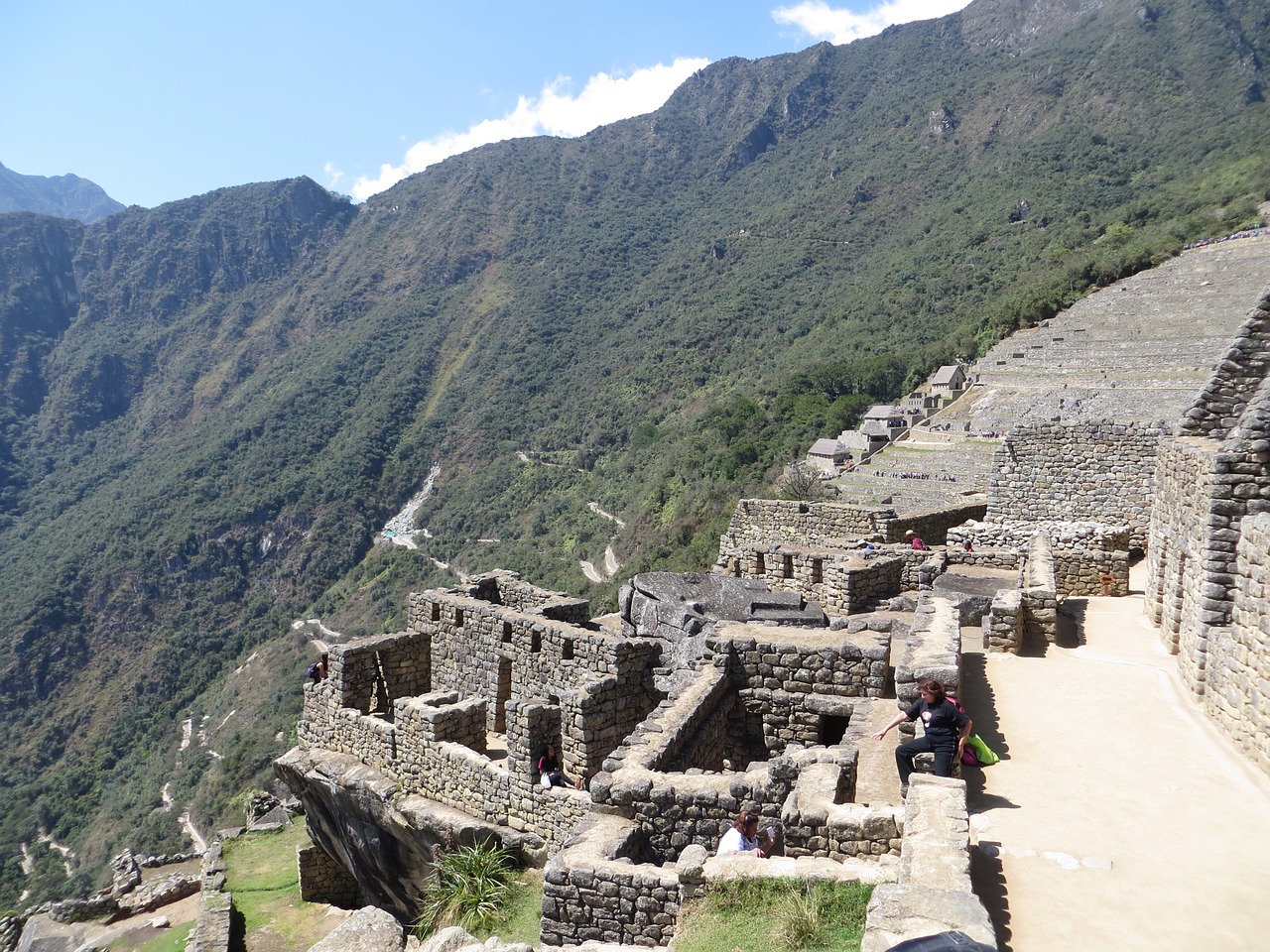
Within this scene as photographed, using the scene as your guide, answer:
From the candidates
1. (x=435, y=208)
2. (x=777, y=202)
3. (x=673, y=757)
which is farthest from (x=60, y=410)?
(x=673, y=757)

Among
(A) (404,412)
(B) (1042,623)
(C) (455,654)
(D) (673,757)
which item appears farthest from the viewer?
(A) (404,412)

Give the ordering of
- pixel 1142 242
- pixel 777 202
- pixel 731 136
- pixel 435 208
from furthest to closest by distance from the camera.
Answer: pixel 731 136
pixel 435 208
pixel 777 202
pixel 1142 242

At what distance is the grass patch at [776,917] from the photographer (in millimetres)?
4137

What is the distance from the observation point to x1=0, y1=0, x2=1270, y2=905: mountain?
57.5 metres

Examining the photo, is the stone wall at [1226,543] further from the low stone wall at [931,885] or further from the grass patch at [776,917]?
the grass patch at [776,917]

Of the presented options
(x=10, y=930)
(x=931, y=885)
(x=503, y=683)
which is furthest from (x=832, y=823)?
(x=10, y=930)

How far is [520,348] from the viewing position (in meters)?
112

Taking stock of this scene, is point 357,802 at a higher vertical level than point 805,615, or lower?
lower

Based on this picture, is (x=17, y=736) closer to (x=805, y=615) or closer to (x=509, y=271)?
(x=805, y=615)

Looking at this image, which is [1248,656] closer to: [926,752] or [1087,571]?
[926,752]

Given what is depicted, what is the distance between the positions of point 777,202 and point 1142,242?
76939 millimetres

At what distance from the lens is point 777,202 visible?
127m

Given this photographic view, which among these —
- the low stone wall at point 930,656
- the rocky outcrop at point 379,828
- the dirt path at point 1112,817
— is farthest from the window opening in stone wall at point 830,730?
the rocky outcrop at point 379,828

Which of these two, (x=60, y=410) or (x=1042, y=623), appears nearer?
(x=1042, y=623)
